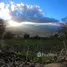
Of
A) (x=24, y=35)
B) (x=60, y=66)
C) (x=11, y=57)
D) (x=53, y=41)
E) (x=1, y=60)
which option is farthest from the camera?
(x=24, y=35)

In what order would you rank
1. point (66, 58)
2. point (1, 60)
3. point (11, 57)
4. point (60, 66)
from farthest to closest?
point (11, 57)
point (1, 60)
point (66, 58)
point (60, 66)

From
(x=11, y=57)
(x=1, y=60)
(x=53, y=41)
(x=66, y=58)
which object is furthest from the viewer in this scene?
(x=53, y=41)

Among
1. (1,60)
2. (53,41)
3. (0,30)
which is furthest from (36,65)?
(0,30)

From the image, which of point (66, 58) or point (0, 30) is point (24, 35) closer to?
point (0, 30)

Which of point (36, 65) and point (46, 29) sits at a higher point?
point (46, 29)

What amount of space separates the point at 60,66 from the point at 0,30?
1373 cm

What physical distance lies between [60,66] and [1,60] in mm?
2066

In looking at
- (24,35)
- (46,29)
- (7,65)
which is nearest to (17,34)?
(24,35)

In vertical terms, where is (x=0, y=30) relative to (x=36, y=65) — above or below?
above

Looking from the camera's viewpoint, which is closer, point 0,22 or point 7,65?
point 7,65

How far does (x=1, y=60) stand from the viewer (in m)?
7.30

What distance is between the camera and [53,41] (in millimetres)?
14898

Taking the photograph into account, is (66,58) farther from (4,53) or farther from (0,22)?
(0,22)

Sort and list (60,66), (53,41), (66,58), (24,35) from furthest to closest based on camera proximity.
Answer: (24,35), (53,41), (66,58), (60,66)
